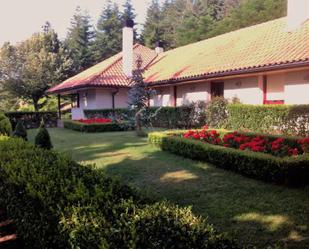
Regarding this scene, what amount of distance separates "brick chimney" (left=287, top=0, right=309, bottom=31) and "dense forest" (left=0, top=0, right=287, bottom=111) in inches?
709

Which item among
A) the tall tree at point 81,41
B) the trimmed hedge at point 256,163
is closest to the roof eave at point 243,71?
the trimmed hedge at point 256,163

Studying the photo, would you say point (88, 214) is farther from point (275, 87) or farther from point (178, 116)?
point (178, 116)

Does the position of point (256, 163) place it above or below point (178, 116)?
below

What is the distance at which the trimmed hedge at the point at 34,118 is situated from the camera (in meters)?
22.8

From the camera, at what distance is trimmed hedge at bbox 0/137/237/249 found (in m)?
2.18

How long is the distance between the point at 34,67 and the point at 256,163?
32.2 metres

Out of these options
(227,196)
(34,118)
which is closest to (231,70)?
(227,196)

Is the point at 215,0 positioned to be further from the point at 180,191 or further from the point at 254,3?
the point at 180,191

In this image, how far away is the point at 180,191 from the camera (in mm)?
5484

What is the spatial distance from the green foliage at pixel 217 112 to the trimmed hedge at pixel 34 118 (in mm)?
13724

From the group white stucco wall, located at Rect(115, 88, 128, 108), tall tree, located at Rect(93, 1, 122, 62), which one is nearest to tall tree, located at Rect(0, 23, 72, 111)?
tall tree, located at Rect(93, 1, 122, 62)

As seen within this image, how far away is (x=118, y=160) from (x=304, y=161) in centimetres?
448


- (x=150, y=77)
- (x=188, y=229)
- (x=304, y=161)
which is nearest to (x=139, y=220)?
(x=188, y=229)

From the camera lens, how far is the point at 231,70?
1391 cm
